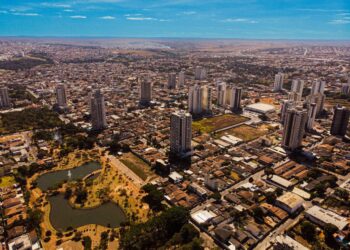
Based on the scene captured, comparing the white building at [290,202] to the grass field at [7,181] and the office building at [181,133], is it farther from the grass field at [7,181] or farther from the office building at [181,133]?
the grass field at [7,181]

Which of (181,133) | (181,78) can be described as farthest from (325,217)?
(181,78)

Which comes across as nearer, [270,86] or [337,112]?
[337,112]

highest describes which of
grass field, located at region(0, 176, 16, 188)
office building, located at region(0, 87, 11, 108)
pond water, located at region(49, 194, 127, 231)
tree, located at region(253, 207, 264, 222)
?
office building, located at region(0, 87, 11, 108)

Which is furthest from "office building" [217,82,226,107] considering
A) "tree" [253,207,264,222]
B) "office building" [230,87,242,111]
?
"tree" [253,207,264,222]

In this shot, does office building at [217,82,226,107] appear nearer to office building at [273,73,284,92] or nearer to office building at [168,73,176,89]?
office building at [168,73,176,89]

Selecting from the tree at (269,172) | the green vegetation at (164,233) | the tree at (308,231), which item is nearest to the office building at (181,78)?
the tree at (269,172)

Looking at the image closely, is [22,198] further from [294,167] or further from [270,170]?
[294,167]

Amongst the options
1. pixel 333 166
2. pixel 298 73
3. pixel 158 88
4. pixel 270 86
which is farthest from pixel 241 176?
pixel 298 73
